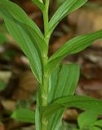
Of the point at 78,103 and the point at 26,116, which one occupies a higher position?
the point at 78,103

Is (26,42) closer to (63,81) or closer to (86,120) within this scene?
(63,81)

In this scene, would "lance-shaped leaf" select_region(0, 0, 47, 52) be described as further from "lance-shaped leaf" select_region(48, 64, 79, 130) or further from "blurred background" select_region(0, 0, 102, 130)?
"blurred background" select_region(0, 0, 102, 130)

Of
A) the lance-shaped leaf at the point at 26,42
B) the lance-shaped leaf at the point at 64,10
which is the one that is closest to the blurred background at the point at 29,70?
the lance-shaped leaf at the point at 26,42

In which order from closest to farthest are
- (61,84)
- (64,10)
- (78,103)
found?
(78,103) → (64,10) → (61,84)

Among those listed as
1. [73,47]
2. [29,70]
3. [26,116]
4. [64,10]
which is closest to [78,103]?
[73,47]

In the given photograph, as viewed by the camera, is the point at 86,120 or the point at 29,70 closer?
the point at 86,120

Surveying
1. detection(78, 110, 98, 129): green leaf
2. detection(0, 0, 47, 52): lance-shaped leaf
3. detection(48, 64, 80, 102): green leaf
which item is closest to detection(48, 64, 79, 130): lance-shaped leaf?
detection(48, 64, 80, 102): green leaf

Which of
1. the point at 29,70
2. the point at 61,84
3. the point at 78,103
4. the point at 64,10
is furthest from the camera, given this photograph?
the point at 29,70
